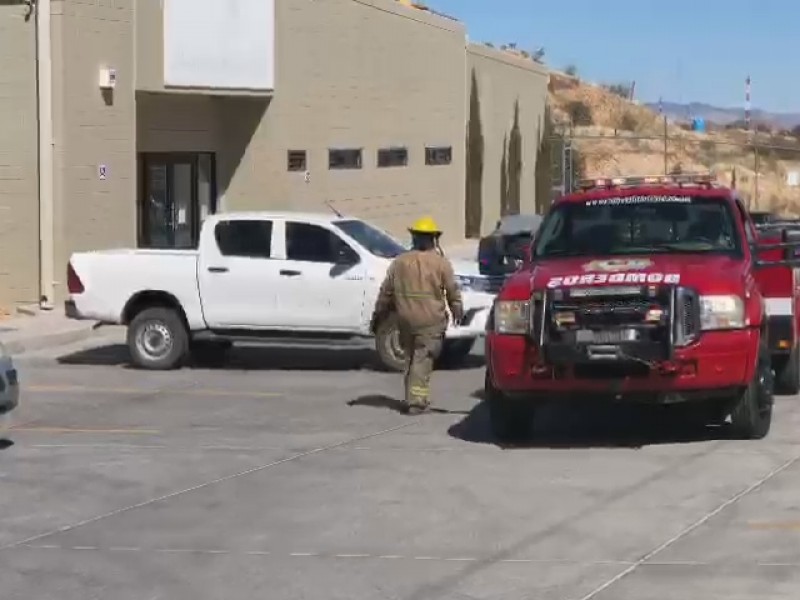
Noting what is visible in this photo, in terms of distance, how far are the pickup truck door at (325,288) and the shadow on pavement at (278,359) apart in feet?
2.95

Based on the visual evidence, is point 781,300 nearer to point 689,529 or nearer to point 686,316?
point 686,316

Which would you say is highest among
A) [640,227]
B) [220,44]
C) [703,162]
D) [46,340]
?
[220,44]

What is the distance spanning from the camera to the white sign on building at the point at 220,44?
2505cm

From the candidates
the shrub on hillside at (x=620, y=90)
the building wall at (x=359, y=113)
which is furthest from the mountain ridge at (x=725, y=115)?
the building wall at (x=359, y=113)

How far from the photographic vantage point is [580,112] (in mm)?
91062

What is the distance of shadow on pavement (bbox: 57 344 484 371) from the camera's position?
59.2 feet

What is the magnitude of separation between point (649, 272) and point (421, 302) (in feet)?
9.53

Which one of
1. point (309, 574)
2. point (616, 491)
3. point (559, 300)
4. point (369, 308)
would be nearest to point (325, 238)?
point (369, 308)

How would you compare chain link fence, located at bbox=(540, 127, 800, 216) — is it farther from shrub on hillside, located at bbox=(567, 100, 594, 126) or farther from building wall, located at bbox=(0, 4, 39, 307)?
building wall, located at bbox=(0, 4, 39, 307)

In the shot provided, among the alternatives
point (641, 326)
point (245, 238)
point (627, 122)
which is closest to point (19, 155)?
point (245, 238)

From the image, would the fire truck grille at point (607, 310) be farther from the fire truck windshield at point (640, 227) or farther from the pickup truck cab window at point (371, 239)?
the pickup truck cab window at point (371, 239)

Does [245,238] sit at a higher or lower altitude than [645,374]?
higher

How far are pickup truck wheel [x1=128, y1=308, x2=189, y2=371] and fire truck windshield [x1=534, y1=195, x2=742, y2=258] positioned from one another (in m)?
5.75

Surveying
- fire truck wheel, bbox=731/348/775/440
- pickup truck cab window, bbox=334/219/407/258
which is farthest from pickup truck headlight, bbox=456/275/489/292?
fire truck wheel, bbox=731/348/775/440
